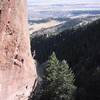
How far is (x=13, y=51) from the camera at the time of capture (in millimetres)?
19922

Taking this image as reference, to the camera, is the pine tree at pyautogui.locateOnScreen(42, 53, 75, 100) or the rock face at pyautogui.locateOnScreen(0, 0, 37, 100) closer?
the rock face at pyautogui.locateOnScreen(0, 0, 37, 100)

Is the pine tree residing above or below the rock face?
below

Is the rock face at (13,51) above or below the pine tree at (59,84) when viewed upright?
above

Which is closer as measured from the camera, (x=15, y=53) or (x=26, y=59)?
(x=15, y=53)

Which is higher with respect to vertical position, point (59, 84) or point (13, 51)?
point (13, 51)

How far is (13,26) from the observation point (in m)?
19.5

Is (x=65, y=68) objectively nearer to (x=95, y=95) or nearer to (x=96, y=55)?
(x=95, y=95)

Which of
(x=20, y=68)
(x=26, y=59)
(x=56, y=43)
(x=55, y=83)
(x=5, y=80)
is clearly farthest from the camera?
(x=56, y=43)

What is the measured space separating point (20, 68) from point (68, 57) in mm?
105425

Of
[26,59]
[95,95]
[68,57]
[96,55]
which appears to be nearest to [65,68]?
[95,95]

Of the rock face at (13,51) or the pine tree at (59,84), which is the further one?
the pine tree at (59,84)

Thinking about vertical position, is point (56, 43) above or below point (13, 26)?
below

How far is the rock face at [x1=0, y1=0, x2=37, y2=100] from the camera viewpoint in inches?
734

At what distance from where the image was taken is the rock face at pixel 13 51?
1866 centimetres
